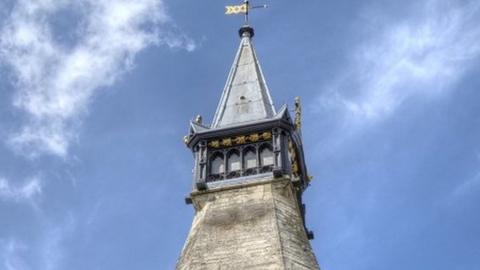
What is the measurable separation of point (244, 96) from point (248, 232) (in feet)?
32.7

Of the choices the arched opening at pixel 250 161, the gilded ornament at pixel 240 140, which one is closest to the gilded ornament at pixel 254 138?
the gilded ornament at pixel 240 140

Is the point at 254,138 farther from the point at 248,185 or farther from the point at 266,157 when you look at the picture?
the point at 248,185

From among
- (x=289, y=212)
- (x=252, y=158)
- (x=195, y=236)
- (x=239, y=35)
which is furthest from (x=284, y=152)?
(x=239, y=35)

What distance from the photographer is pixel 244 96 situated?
3922 cm

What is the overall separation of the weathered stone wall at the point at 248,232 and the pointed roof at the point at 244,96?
4.65 meters

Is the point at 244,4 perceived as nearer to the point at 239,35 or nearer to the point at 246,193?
the point at 239,35

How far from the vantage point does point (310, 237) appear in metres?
36.4

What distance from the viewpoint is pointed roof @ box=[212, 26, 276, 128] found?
1486 inches

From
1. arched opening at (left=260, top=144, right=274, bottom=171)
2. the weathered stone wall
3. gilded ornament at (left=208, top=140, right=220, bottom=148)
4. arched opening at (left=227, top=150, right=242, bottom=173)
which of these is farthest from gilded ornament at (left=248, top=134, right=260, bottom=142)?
the weathered stone wall

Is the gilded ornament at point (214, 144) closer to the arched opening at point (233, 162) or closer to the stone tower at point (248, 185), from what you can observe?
the stone tower at point (248, 185)

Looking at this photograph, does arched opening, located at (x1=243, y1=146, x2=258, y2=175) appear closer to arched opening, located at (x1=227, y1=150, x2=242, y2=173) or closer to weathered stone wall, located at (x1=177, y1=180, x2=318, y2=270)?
arched opening, located at (x1=227, y1=150, x2=242, y2=173)

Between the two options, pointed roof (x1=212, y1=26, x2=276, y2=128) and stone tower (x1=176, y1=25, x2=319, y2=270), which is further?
pointed roof (x1=212, y1=26, x2=276, y2=128)

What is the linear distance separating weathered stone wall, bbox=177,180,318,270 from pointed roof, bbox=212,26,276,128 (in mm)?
4655

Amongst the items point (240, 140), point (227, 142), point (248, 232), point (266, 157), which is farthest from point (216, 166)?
point (248, 232)
